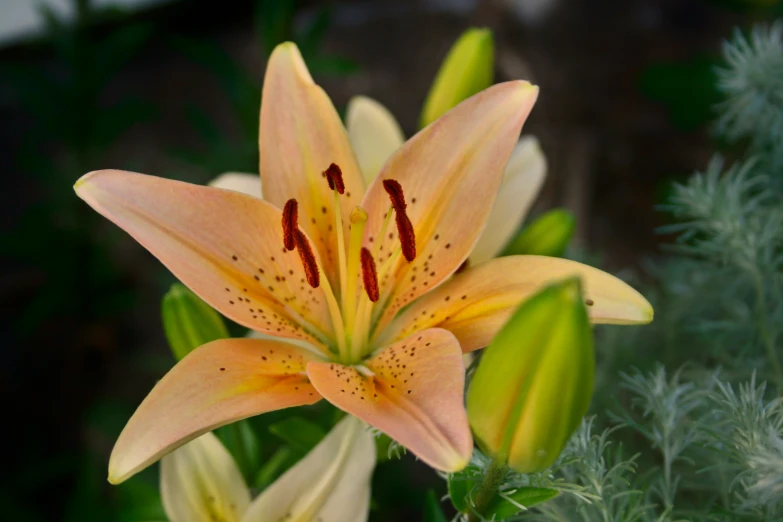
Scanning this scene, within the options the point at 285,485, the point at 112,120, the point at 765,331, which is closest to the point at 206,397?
the point at 285,485

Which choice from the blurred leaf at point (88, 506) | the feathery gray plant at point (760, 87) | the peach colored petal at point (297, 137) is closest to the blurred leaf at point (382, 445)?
the peach colored petal at point (297, 137)

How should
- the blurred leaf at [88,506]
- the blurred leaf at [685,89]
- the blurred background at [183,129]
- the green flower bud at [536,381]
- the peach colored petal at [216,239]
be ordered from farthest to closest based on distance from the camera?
the blurred leaf at [685,89], the blurred background at [183,129], the blurred leaf at [88,506], the peach colored petal at [216,239], the green flower bud at [536,381]

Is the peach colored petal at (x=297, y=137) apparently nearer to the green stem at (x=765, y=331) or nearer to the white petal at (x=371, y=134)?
the white petal at (x=371, y=134)

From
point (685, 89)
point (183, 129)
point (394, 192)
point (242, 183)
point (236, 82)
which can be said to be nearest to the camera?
point (394, 192)

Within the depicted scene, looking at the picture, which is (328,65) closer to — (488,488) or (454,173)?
(454,173)

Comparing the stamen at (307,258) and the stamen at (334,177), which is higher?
the stamen at (334,177)
